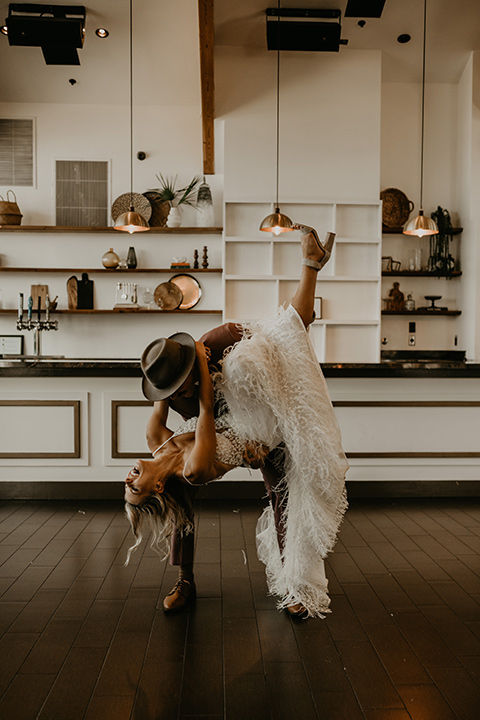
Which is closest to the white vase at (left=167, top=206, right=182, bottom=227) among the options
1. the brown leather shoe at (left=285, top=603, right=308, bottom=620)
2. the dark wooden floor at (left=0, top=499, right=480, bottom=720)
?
the dark wooden floor at (left=0, top=499, right=480, bottom=720)

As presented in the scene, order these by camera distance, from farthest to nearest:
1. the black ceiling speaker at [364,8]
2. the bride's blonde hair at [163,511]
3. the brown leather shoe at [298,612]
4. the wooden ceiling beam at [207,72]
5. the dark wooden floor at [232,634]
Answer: the black ceiling speaker at [364,8], the wooden ceiling beam at [207,72], the brown leather shoe at [298,612], the bride's blonde hair at [163,511], the dark wooden floor at [232,634]

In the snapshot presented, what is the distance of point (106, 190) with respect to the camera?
6.88 metres

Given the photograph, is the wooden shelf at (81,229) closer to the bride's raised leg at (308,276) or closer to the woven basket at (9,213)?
the woven basket at (9,213)

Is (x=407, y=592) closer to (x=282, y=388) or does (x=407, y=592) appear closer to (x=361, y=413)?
(x=282, y=388)

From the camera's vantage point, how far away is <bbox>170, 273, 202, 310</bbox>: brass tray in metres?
6.73

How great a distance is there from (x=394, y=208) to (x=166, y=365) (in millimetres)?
5725

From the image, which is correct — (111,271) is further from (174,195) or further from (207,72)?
(207,72)

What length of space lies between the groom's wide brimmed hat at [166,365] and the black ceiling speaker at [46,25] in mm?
4940

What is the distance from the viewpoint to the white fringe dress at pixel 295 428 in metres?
1.97

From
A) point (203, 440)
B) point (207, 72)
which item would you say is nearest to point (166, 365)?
point (203, 440)

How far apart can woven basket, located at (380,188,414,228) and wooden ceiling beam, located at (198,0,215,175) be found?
85.9 inches

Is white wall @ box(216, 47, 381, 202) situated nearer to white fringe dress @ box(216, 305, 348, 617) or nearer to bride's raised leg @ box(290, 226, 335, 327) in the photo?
bride's raised leg @ box(290, 226, 335, 327)

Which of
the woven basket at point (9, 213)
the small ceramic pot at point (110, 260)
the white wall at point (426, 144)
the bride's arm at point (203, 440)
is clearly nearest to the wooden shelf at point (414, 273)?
the white wall at point (426, 144)

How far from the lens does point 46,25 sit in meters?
5.40
